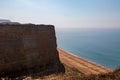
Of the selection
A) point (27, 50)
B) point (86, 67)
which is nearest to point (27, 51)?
point (27, 50)

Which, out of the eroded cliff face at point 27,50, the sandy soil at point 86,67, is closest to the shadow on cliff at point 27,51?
the eroded cliff face at point 27,50

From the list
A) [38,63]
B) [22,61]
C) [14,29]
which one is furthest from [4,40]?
[38,63]

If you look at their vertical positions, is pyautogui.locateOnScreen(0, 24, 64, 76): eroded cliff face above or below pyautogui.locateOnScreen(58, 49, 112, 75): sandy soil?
above

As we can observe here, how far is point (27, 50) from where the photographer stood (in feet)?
59.5

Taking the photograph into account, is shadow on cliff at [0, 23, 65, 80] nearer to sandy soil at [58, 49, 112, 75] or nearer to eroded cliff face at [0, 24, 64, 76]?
eroded cliff face at [0, 24, 64, 76]

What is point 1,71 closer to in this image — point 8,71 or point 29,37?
point 8,71

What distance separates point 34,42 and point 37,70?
2897 millimetres

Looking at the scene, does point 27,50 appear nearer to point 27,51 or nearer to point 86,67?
point 27,51

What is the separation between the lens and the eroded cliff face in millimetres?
16531

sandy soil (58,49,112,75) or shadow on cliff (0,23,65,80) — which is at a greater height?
shadow on cliff (0,23,65,80)

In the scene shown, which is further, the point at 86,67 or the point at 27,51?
the point at 86,67

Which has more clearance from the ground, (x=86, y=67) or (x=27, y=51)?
(x=27, y=51)

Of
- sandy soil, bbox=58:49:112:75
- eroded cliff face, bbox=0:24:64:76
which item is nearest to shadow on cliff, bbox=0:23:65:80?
eroded cliff face, bbox=0:24:64:76

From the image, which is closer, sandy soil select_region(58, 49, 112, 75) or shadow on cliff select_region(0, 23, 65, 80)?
shadow on cliff select_region(0, 23, 65, 80)
